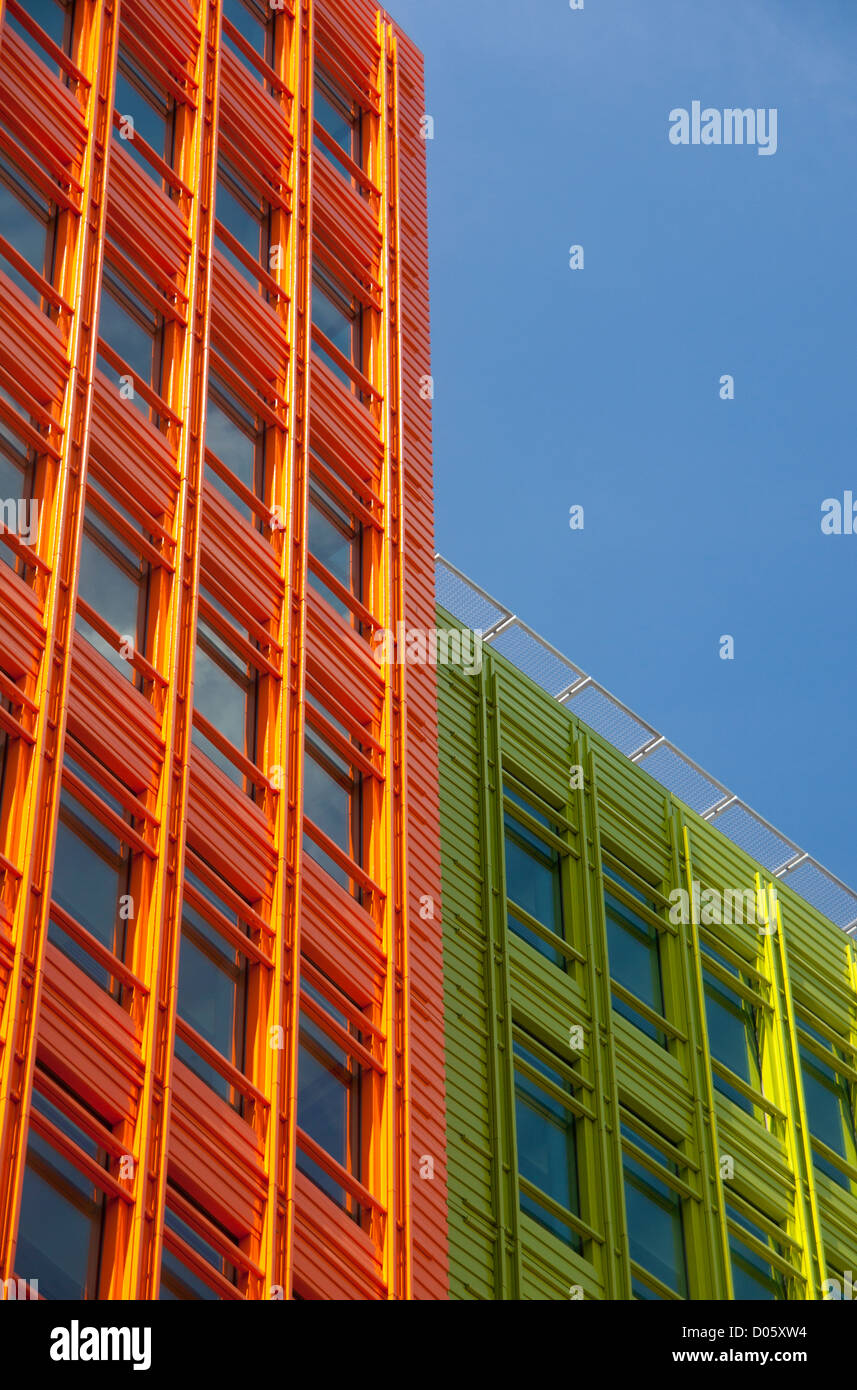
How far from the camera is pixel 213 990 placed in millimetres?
26516

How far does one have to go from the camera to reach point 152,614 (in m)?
28.3

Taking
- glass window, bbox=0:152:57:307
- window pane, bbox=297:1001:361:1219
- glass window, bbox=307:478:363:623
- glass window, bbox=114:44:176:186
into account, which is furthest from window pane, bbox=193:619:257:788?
glass window, bbox=114:44:176:186

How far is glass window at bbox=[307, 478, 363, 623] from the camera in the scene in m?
32.5

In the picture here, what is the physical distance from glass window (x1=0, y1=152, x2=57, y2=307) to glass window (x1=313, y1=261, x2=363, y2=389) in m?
6.28

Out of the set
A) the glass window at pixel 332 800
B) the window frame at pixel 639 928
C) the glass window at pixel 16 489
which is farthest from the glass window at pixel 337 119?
the window frame at pixel 639 928

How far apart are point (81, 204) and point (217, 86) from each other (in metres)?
5.24

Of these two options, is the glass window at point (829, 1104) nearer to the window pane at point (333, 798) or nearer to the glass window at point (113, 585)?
the window pane at point (333, 798)

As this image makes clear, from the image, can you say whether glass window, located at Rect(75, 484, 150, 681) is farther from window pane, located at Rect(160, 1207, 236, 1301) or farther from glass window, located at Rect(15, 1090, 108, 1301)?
window pane, located at Rect(160, 1207, 236, 1301)

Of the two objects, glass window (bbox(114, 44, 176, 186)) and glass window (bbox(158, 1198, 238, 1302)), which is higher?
glass window (bbox(114, 44, 176, 186))

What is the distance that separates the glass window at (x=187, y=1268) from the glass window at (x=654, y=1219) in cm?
1085

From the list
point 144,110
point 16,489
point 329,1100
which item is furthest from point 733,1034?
point 144,110

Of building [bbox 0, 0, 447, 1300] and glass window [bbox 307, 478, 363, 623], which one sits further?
glass window [bbox 307, 478, 363, 623]

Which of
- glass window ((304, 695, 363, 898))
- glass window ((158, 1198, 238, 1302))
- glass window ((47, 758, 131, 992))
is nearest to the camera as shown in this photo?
glass window ((158, 1198, 238, 1302))

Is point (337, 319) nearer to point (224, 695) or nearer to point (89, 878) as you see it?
point (224, 695)
